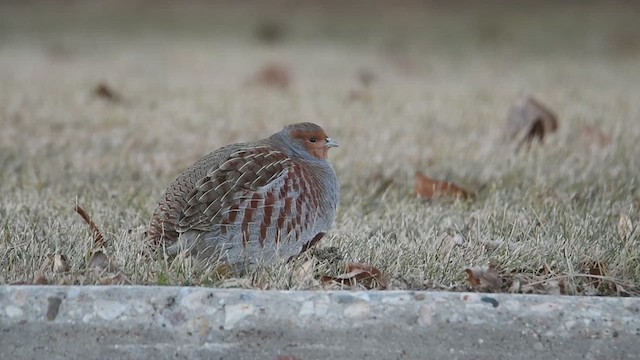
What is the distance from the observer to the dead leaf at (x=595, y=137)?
7987 millimetres

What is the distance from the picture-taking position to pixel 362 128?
29.0 ft

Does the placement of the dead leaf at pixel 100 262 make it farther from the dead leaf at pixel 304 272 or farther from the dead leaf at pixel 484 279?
the dead leaf at pixel 484 279

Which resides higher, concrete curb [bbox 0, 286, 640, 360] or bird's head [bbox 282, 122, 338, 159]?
bird's head [bbox 282, 122, 338, 159]

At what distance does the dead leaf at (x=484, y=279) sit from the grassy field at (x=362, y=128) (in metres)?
0.08

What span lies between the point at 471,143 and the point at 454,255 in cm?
371

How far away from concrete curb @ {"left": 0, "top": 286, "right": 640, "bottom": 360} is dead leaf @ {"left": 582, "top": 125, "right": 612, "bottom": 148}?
14.2ft

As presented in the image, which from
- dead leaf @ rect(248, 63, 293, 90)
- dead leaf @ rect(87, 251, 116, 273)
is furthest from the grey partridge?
dead leaf @ rect(248, 63, 293, 90)

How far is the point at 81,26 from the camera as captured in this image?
18312 mm

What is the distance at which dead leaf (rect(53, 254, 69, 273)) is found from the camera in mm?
4195

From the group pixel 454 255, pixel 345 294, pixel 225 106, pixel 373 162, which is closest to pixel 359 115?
pixel 225 106

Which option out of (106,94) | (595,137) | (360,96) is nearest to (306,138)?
(595,137)

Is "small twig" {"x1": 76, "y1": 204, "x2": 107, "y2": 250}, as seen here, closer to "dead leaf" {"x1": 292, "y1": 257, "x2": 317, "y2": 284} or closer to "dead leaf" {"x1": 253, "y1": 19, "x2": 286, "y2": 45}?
"dead leaf" {"x1": 292, "y1": 257, "x2": 317, "y2": 284}

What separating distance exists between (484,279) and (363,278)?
47 cm

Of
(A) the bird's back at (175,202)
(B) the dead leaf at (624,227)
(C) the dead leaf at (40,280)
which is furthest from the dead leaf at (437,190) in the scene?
(C) the dead leaf at (40,280)
